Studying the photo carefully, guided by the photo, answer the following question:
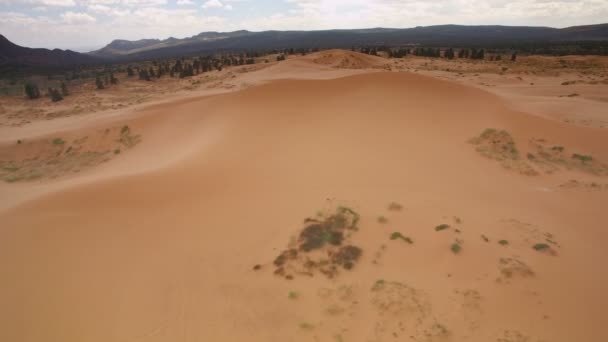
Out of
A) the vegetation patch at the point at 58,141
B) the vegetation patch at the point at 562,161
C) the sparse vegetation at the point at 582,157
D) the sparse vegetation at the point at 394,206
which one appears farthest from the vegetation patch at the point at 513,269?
the vegetation patch at the point at 58,141

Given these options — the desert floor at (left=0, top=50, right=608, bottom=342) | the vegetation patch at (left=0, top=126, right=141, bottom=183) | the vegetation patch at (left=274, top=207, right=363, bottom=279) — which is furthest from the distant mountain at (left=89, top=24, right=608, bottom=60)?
the vegetation patch at (left=274, top=207, right=363, bottom=279)

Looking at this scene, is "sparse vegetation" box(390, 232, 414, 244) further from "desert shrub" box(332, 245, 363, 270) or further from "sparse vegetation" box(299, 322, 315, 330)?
"sparse vegetation" box(299, 322, 315, 330)

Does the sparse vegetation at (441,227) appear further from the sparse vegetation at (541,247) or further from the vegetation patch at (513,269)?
the sparse vegetation at (541,247)

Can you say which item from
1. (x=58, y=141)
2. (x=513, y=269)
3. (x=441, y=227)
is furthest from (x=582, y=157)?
(x=58, y=141)

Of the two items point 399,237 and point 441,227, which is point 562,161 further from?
point 399,237

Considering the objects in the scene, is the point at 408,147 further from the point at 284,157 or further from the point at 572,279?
the point at 572,279
